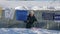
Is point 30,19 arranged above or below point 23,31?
above

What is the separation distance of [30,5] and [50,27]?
47 centimetres

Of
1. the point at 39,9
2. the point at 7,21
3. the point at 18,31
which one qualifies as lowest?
the point at 18,31

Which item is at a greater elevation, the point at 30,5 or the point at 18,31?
the point at 30,5

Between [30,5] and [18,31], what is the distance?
17.9 inches

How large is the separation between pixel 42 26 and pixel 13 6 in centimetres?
56

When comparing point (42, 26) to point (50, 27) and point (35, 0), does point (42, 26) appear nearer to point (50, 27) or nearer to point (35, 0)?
point (50, 27)

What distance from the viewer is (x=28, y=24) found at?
258 centimetres

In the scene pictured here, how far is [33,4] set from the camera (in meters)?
2.55

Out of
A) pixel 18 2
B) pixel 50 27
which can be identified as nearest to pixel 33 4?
pixel 18 2

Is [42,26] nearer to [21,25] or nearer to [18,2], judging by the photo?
[21,25]

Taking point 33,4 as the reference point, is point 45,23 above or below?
below

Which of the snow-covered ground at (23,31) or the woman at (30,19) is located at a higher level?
the woman at (30,19)

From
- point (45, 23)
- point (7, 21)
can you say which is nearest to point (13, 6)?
point (7, 21)

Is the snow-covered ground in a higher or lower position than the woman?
lower
